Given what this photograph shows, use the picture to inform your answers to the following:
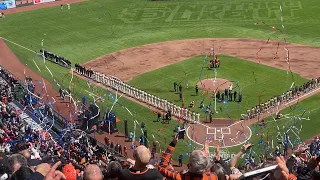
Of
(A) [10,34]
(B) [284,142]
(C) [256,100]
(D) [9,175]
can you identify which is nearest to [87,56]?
(A) [10,34]

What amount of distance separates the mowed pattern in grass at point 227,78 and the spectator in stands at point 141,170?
1178 inches

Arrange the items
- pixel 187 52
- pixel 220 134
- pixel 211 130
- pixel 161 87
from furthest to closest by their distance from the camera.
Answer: pixel 187 52, pixel 161 87, pixel 211 130, pixel 220 134

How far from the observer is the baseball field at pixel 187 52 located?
39.5 m

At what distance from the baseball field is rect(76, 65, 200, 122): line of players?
0.91 m

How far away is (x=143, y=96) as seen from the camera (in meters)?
45.3

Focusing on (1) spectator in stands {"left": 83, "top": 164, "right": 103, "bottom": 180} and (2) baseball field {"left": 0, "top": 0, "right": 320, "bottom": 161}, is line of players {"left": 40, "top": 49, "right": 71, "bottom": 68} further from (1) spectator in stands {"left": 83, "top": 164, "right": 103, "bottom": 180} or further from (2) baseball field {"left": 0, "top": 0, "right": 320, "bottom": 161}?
(1) spectator in stands {"left": 83, "top": 164, "right": 103, "bottom": 180}

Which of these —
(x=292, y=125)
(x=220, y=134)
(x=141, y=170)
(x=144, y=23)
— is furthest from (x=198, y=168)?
(x=144, y=23)

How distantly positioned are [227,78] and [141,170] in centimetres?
3953

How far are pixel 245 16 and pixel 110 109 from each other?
41.0 metres

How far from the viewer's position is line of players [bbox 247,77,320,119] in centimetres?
4081

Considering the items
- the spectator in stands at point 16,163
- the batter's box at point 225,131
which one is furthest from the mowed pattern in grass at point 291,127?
the spectator in stands at point 16,163

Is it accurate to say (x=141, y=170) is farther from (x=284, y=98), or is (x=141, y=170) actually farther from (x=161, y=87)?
(x=161, y=87)

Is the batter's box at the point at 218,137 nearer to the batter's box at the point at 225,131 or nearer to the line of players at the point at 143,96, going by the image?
the batter's box at the point at 225,131

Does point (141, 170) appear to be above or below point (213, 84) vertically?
above
